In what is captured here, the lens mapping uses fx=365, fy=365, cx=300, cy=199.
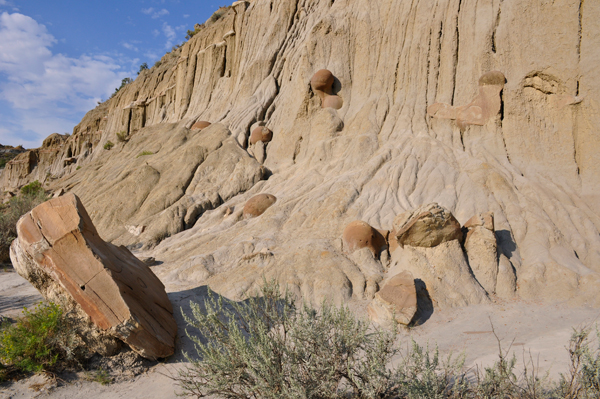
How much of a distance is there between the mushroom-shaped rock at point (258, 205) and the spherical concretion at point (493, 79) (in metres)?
8.01

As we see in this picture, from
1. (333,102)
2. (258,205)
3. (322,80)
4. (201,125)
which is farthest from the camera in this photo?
(201,125)

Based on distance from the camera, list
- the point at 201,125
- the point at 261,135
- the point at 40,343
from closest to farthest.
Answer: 1. the point at 40,343
2. the point at 261,135
3. the point at 201,125

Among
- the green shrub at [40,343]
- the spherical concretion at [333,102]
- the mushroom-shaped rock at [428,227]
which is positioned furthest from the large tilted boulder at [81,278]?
the spherical concretion at [333,102]

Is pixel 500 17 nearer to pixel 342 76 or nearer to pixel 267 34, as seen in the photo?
pixel 342 76

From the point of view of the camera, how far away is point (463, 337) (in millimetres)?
6027

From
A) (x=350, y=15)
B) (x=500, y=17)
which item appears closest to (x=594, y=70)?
(x=500, y=17)

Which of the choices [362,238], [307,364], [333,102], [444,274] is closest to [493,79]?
[333,102]

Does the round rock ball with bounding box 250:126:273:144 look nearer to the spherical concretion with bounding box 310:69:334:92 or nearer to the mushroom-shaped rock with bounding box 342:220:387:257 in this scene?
the spherical concretion with bounding box 310:69:334:92

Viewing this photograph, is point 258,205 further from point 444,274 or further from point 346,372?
point 346,372

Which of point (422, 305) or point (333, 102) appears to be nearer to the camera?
point (422, 305)

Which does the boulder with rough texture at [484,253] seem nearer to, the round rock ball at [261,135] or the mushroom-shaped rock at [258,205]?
the mushroom-shaped rock at [258,205]

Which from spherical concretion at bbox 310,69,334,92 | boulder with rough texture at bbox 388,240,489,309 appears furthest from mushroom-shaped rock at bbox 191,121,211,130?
boulder with rough texture at bbox 388,240,489,309

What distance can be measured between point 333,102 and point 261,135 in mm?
3686

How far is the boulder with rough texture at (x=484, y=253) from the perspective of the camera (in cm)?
771
